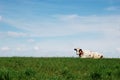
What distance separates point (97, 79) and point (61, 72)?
2.96m

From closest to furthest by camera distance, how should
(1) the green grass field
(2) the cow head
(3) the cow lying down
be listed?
(1) the green grass field, (3) the cow lying down, (2) the cow head

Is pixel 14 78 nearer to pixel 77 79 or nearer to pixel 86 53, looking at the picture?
pixel 77 79

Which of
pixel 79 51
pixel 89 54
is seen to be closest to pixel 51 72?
pixel 89 54

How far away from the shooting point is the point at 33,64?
23.8 m

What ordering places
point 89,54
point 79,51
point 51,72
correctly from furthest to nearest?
point 79,51 < point 89,54 < point 51,72

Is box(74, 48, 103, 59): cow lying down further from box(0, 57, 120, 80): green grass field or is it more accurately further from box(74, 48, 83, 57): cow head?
box(0, 57, 120, 80): green grass field

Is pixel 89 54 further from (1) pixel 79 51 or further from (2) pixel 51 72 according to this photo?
(2) pixel 51 72

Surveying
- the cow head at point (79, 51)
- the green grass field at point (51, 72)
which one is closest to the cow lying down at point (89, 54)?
the cow head at point (79, 51)

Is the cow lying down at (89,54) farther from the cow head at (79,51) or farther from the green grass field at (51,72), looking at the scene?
the green grass field at (51,72)

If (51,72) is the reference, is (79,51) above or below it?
above

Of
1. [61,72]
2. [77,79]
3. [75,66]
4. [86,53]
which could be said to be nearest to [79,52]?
[86,53]

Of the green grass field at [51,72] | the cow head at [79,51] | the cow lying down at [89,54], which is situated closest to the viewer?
the green grass field at [51,72]

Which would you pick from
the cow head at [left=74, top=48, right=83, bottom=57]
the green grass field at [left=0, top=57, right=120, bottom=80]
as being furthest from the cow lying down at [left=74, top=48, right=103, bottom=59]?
the green grass field at [left=0, top=57, right=120, bottom=80]

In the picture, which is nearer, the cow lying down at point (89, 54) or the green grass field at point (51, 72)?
the green grass field at point (51, 72)
